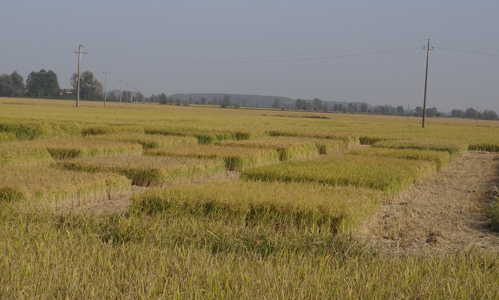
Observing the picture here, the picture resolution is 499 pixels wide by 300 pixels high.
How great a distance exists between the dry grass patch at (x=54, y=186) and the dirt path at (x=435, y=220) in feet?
12.7

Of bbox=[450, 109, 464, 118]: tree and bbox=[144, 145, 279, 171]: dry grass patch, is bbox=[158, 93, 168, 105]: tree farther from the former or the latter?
bbox=[144, 145, 279, 171]: dry grass patch

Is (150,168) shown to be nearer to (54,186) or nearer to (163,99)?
(54,186)

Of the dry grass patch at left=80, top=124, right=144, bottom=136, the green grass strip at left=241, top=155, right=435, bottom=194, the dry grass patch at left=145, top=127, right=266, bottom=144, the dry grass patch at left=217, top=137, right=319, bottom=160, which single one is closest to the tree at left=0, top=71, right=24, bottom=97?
the dry grass patch at left=80, top=124, right=144, bottom=136

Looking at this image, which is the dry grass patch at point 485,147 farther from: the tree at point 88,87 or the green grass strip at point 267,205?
the tree at point 88,87

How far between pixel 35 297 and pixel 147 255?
1063 millimetres

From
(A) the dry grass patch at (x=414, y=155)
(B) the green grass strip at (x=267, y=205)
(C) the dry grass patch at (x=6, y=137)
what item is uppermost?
(A) the dry grass patch at (x=414, y=155)

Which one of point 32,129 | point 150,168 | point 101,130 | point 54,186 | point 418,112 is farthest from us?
point 418,112

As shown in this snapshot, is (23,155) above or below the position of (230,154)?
below

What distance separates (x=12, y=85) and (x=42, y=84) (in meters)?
5.49

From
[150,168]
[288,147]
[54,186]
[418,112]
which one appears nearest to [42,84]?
[418,112]

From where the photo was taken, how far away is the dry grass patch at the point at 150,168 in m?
9.91

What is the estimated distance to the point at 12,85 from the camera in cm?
10300

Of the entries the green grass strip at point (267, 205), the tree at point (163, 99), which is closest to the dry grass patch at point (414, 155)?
the green grass strip at point (267, 205)

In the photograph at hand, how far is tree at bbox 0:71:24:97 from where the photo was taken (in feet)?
320
